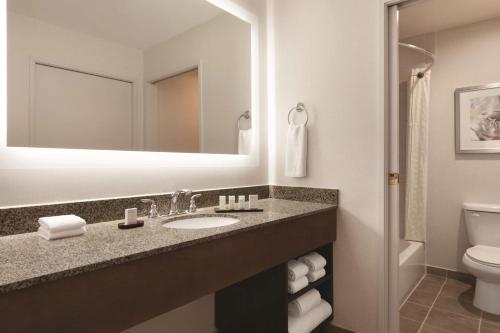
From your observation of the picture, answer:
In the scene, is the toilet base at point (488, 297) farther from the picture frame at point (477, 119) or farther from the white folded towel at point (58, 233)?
the white folded towel at point (58, 233)

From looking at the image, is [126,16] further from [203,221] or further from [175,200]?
[203,221]

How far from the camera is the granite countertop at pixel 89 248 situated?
2.51ft

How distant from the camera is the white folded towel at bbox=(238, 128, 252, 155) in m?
2.11

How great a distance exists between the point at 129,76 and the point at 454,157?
2.80 meters

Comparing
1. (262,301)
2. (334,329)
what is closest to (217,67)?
(262,301)

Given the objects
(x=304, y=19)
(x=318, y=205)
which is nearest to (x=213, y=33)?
(x=304, y=19)

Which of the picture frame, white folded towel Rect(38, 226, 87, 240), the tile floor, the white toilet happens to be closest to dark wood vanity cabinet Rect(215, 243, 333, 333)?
the tile floor

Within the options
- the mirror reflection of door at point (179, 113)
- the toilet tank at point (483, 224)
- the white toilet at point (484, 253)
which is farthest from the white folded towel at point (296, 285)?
the toilet tank at point (483, 224)

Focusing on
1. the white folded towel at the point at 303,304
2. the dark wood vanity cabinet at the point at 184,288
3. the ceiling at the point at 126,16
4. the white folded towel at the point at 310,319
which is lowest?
the white folded towel at the point at 310,319

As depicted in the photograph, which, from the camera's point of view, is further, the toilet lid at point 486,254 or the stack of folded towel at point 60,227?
the toilet lid at point 486,254

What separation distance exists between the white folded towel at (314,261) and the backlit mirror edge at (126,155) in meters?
0.72

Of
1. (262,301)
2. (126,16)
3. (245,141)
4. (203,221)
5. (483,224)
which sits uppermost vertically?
(126,16)

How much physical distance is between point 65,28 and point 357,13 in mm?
1558

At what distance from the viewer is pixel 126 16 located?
1558mm
